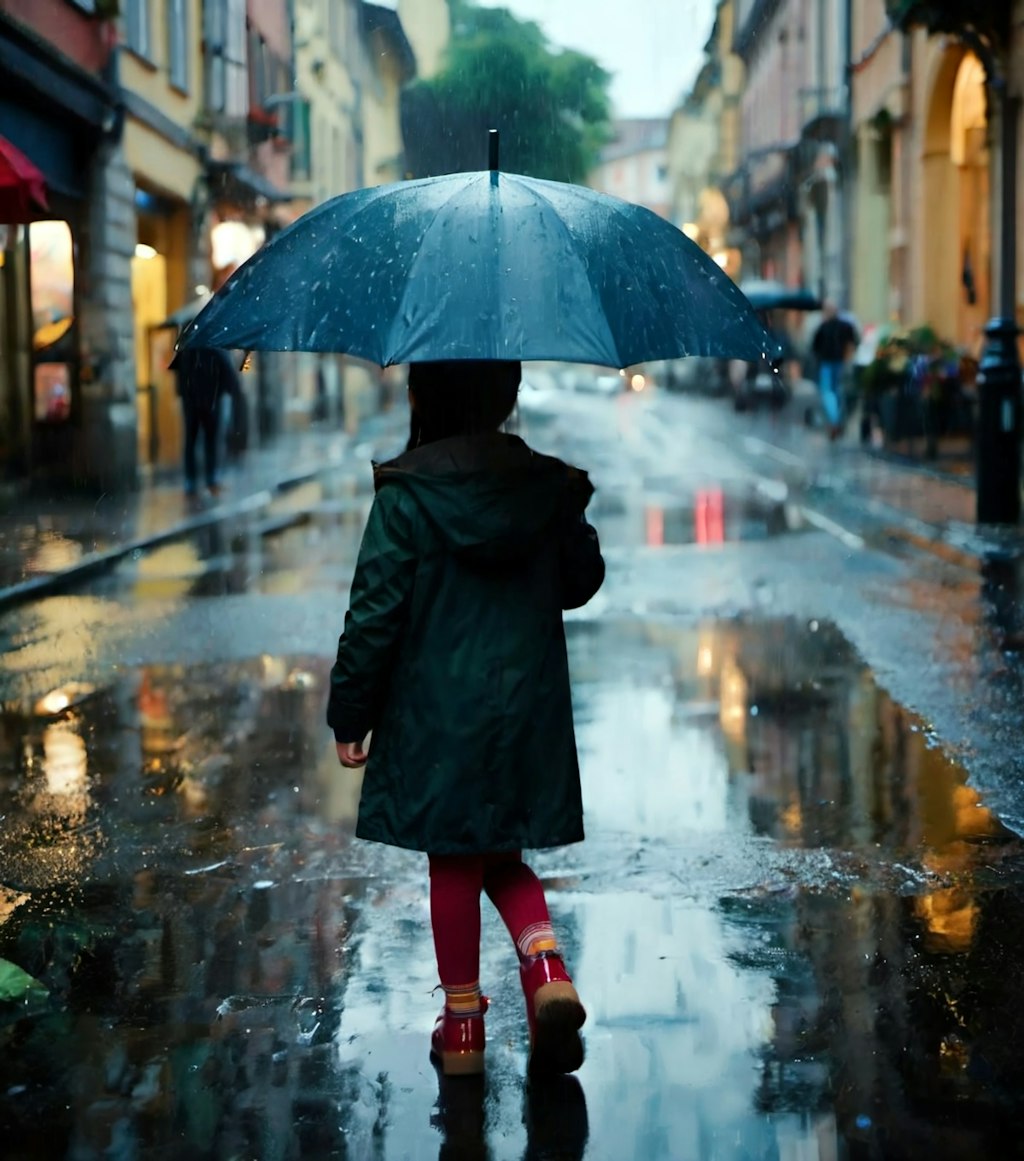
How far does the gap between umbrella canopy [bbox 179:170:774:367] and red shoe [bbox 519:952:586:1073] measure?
120cm

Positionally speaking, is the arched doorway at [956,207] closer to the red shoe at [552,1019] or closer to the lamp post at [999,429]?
the lamp post at [999,429]

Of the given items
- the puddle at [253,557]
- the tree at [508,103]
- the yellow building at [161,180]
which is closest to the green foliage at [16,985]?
the puddle at [253,557]

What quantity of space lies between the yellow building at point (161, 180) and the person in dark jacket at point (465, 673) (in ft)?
60.9

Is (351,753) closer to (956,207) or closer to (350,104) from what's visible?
(956,207)

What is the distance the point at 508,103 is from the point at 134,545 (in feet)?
170

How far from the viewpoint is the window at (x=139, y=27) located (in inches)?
831

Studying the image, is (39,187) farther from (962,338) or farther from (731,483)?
(962,338)

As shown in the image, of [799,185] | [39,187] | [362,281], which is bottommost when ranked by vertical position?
[362,281]

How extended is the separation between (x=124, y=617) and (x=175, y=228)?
1568cm

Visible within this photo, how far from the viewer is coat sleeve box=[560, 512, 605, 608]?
3.70m

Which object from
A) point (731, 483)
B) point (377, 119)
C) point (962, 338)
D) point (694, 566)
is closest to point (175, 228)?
point (731, 483)

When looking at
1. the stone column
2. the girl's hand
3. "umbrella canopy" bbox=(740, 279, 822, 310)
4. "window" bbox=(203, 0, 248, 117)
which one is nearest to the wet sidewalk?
the stone column

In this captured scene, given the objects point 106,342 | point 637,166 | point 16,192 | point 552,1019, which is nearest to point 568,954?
point 552,1019

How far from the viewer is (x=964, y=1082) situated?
3.55 metres
